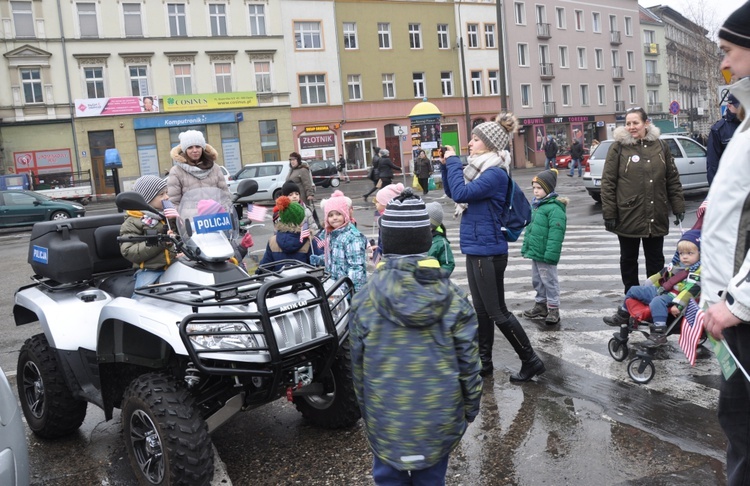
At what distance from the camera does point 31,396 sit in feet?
16.5

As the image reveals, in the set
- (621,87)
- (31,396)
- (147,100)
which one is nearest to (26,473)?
(31,396)

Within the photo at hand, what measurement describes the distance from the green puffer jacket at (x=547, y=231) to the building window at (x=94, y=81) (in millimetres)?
37842

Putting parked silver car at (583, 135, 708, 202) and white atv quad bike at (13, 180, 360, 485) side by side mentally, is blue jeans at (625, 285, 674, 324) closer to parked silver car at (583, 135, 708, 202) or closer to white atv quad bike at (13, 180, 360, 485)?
A: white atv quad bike at (13, 180, 360, 485)

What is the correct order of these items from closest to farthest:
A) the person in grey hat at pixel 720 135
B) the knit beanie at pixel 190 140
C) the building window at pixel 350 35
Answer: the knit beanie at pixel 190 140, the person in grey hat at pixel 720 135, the building window at pixel 350 35

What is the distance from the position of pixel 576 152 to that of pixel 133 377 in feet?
106

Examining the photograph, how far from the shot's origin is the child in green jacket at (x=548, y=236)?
7.11m

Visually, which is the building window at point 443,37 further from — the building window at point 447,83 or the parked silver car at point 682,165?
the parked silver car at point 682,165

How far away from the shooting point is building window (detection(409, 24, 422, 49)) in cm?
5100

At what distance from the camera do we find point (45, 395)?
15.3ft

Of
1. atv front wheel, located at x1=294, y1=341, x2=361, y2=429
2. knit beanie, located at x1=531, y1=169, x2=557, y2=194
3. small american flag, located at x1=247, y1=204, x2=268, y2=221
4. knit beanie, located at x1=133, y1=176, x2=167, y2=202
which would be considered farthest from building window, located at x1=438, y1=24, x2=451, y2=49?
atv front wheel, located at x1=294, y1=341, x2=361, y2=429

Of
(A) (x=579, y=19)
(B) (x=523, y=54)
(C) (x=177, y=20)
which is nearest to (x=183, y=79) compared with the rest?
(C) (x=177, y=20)

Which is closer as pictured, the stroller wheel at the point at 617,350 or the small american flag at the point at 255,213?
the small american flag at the point at 255,213

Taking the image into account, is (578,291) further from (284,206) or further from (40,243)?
(40,243)

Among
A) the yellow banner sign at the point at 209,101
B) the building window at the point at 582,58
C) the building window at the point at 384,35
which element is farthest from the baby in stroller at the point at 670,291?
the building window at the point at 582,58
